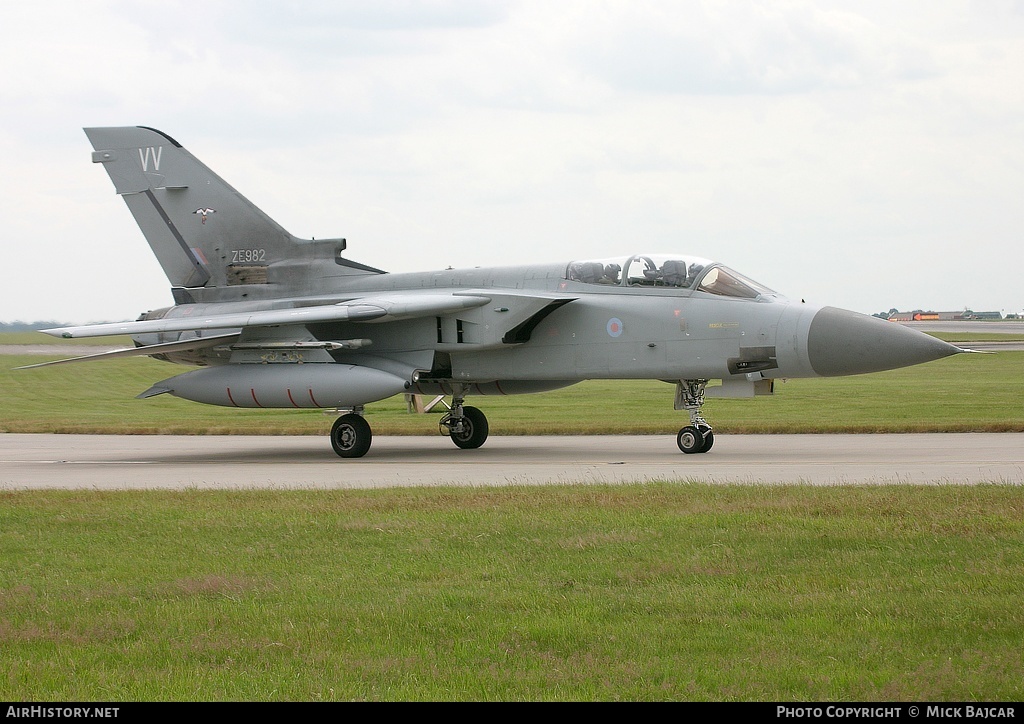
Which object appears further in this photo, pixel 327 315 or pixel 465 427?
pixel 465 427

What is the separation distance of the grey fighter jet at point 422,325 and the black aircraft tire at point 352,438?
0.03 metres

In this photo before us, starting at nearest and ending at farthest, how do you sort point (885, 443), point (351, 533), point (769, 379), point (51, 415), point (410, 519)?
1. point (351, 533)
2. point (410, 519)
3. point (769, 379)
4. point (885, 443)
5. point (51, 415)

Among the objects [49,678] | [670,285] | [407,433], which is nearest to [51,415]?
[407,433]

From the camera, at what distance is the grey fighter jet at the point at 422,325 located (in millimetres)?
16125

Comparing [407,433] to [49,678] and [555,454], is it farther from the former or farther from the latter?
[49,678]

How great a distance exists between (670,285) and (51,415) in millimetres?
20402

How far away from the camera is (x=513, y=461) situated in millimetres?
16312

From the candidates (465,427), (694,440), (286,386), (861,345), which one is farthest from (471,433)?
(861,345)

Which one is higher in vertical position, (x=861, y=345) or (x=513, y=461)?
(x=861, y=345)

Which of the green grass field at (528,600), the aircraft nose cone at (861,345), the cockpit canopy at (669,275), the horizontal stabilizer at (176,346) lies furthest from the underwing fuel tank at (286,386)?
the green grass field at (528,600)

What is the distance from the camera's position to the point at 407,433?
22.8 meters

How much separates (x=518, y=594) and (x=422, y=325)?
11500 millimetres

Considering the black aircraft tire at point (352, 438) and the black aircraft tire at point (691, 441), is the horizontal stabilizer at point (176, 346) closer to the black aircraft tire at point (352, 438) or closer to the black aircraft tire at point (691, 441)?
the black aircraft tire at point (352, 438)

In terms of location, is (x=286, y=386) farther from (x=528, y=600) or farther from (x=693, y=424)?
(x=528, y=600)
